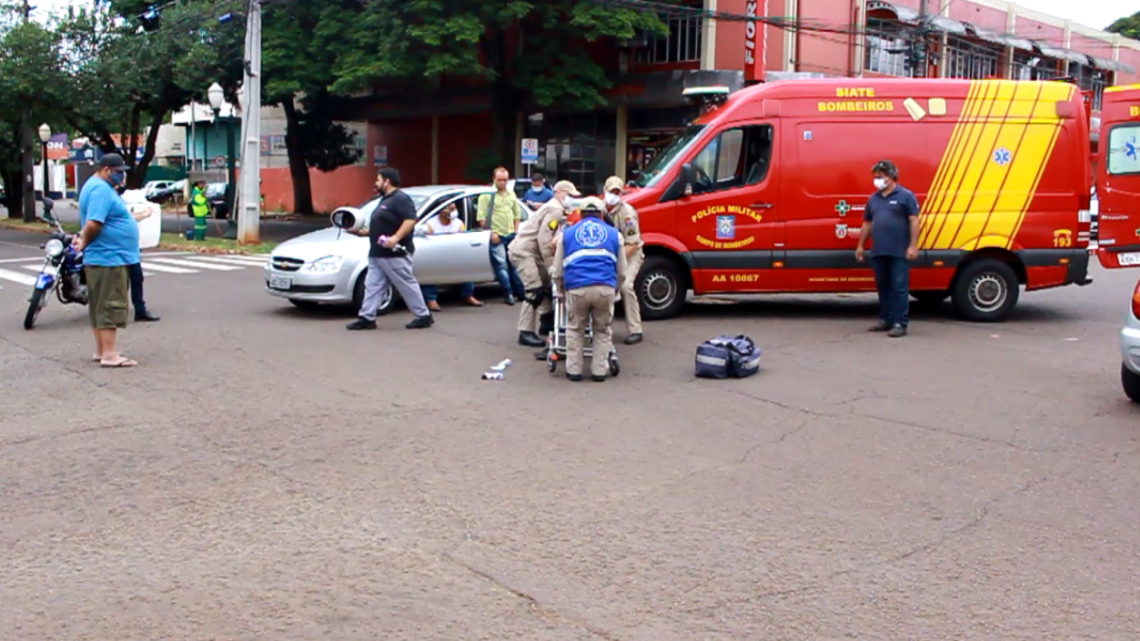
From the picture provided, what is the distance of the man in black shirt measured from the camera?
12.2 metres

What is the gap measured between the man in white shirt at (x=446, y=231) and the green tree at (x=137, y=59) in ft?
70.3

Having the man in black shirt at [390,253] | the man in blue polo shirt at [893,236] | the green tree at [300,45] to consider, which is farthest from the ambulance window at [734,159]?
the green tree at [300,45]

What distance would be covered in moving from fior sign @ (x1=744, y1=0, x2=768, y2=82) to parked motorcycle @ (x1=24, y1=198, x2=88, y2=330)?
70.7 feet

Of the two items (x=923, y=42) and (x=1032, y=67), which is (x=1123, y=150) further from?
(x=1032, y=67)

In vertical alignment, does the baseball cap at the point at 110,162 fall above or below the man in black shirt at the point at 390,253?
above

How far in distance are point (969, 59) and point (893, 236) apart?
33069mm

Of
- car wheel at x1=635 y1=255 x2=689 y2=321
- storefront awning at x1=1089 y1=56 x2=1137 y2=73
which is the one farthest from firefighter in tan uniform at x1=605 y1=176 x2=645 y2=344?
storefront awning at x1=1089 y1=56 x2=1137 y2=73

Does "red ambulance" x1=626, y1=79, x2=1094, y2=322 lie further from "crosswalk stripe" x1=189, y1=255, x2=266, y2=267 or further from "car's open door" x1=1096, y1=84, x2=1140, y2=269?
"crosswalk stripe" x1=189, y1=255, x2=266, y2=267

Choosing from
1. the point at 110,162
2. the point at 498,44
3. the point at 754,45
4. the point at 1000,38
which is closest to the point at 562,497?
the point at 110,162

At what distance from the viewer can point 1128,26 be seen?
243 feet

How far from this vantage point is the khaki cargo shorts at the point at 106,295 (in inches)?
384

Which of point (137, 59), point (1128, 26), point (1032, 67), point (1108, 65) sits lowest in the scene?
point (137, 59)

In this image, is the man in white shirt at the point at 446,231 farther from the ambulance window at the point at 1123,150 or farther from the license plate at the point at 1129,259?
the ambulance window at the point at 1123,150

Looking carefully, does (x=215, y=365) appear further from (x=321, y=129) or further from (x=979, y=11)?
(x=979, y=11)
